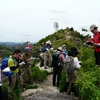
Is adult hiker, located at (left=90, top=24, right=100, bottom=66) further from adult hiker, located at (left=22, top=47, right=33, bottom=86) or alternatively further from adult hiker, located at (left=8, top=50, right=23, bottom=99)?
adult hiker, located at (left=22, top=47, right=33, bottom=86)

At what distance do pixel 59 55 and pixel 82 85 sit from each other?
385cm

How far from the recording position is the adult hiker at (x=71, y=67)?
12445 mm

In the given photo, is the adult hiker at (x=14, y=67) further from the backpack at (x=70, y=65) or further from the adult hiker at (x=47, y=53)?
the adult hiker at (x=47, y=53)

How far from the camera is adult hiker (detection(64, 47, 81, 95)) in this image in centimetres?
1245

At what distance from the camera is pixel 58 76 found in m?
14.5

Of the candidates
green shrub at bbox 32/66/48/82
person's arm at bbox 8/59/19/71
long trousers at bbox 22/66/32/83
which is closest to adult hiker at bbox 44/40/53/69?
green shrub at bbox 32/66/48/82

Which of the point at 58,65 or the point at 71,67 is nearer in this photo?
the point at 71,67

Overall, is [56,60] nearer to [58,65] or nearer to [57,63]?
[57,63]

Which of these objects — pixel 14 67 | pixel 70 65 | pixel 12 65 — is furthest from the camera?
pixel 70 65

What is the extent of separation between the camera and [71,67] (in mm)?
12586

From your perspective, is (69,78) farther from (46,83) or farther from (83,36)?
(83,36)

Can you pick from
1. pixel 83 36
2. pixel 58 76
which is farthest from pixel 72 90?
pixel 83 36

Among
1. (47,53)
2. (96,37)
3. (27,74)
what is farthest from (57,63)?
(47,53)

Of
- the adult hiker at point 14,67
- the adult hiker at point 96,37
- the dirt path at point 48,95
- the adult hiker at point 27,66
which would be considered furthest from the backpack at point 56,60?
the adult hiker at point 96,37
